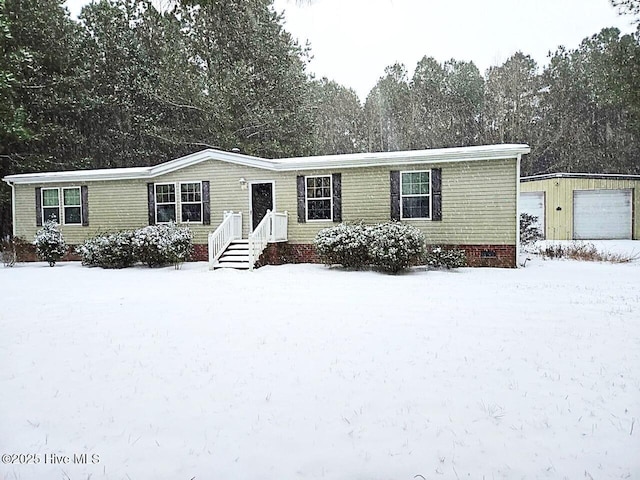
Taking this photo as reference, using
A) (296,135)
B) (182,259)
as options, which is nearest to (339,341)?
(182,259)

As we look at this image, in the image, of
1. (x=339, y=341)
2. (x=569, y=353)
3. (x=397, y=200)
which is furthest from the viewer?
(x=397, y=200)

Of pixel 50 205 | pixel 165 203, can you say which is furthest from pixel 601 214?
pixel 50 205

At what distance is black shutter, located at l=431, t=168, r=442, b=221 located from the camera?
9.48 metres

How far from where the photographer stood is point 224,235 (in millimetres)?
10156

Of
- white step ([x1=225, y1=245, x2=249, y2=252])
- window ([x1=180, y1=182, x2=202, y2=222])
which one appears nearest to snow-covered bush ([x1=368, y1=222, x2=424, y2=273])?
white step ([x1=225, y1=245, x2=249, y2=252])

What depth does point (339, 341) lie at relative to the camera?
378 cm

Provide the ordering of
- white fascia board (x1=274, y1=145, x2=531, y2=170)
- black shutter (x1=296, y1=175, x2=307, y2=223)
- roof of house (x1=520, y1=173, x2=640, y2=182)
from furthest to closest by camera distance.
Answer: roof of house (x1=520, y1=173, x2=640, y2=182), black shutter (x1=296, y1=175, x2=307, y2=223), white fascia board (x1=274, y1=145, x2=531, y2=170)

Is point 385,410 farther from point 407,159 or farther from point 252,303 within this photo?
point 407,159

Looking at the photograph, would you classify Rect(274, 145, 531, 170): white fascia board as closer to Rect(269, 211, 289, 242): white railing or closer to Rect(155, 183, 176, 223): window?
Rect(269, 211, 289, 242): white railing

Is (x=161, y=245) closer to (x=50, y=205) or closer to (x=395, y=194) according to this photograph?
(x=50, y=205)

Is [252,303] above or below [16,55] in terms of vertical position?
below

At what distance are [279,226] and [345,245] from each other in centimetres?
191

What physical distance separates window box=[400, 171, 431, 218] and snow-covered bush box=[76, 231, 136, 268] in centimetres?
585

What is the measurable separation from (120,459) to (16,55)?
1.83 meters
